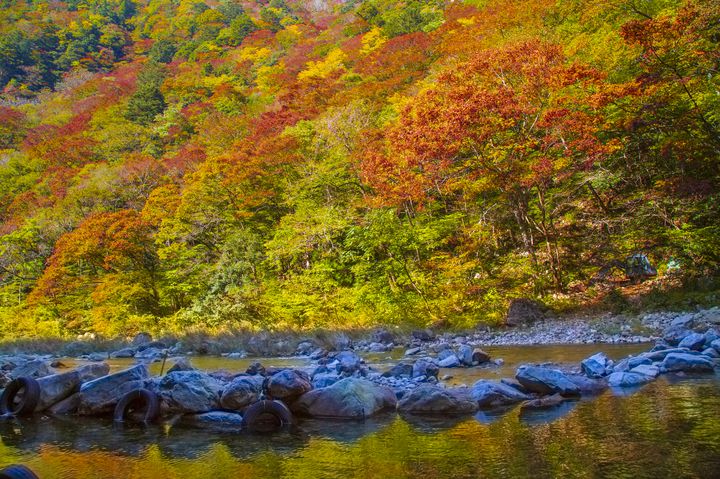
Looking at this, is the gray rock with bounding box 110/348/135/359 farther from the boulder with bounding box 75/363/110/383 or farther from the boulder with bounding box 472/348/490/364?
the boulder with bounding box 472/348/490/364

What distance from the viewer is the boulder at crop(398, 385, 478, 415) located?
604 centimetres

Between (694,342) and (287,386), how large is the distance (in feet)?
21.7

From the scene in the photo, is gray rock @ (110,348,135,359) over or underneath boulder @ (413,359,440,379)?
underneath

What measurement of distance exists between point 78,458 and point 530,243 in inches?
Result: 594

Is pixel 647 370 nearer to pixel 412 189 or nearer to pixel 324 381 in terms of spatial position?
pixel 324 381

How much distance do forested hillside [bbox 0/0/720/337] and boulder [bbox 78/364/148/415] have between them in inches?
410

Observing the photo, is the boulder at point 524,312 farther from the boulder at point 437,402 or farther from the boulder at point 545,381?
the boulder at point 437,402

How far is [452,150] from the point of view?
15.4 meters

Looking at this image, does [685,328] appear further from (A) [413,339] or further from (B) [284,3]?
(B) [284,3]

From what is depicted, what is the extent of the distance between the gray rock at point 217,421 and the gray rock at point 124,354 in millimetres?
11532

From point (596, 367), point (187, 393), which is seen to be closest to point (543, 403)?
point (596, 367)

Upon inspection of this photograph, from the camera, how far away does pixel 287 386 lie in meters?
6.42

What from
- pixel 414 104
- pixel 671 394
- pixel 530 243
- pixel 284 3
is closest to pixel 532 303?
pixel 530 243

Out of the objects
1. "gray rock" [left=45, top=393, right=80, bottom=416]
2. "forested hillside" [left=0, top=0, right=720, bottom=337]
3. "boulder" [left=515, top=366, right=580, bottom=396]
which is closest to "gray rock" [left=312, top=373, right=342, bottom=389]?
"boulder" [left=515, top=366, right=580, bottom=396]
